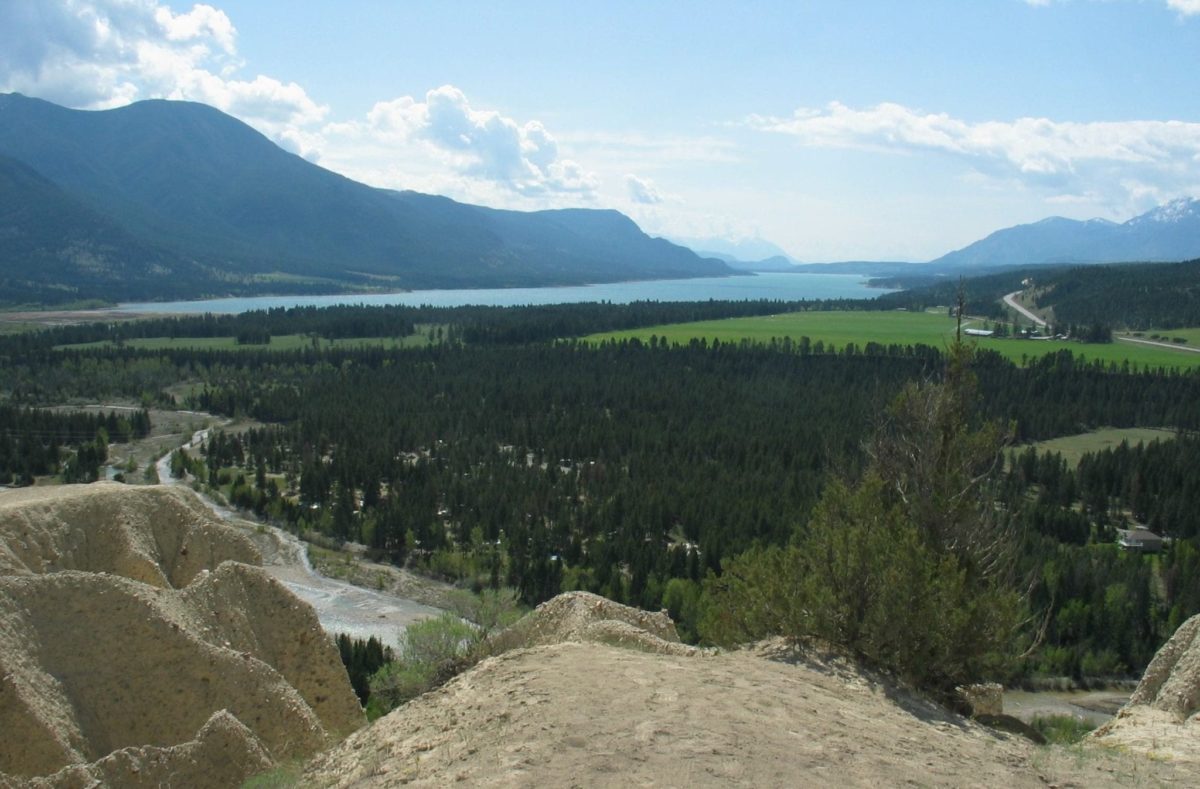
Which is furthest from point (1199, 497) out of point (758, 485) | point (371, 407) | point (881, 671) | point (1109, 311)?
point (1109, 311)

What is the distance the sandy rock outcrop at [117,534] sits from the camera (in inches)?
857

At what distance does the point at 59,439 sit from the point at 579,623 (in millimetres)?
85230

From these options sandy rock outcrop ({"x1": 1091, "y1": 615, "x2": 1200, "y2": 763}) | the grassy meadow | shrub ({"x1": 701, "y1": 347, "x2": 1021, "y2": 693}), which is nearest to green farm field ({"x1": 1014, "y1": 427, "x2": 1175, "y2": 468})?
sandy rock outcrop ({"x1": 1091, "y1": 615, "x2": 1200, "y2": 763})

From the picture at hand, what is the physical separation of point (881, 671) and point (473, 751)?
8.62m

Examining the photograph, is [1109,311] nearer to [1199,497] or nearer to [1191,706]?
[1199,497]

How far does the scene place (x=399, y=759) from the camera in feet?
42.3

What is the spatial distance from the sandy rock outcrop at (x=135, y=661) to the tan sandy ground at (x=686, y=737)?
420 cm

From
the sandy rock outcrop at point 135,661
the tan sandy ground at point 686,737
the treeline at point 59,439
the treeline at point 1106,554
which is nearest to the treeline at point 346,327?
the treeline at point 59,439

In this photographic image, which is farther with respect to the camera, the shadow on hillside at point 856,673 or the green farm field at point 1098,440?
the green farm field at point 1098,440

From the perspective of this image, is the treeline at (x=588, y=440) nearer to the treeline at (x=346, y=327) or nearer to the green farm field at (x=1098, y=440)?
the green farm field at (x=1098, y=440)

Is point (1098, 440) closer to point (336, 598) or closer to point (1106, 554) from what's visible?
point (1106, 554)

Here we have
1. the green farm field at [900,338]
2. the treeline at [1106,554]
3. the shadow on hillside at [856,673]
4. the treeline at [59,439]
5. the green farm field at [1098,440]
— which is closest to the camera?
the shadow on hillside at [856,673]

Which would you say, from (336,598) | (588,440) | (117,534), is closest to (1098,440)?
(588,440)

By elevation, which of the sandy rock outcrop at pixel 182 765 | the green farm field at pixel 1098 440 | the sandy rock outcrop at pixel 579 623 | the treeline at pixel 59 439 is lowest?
the green farm field at pixel 1098 440
